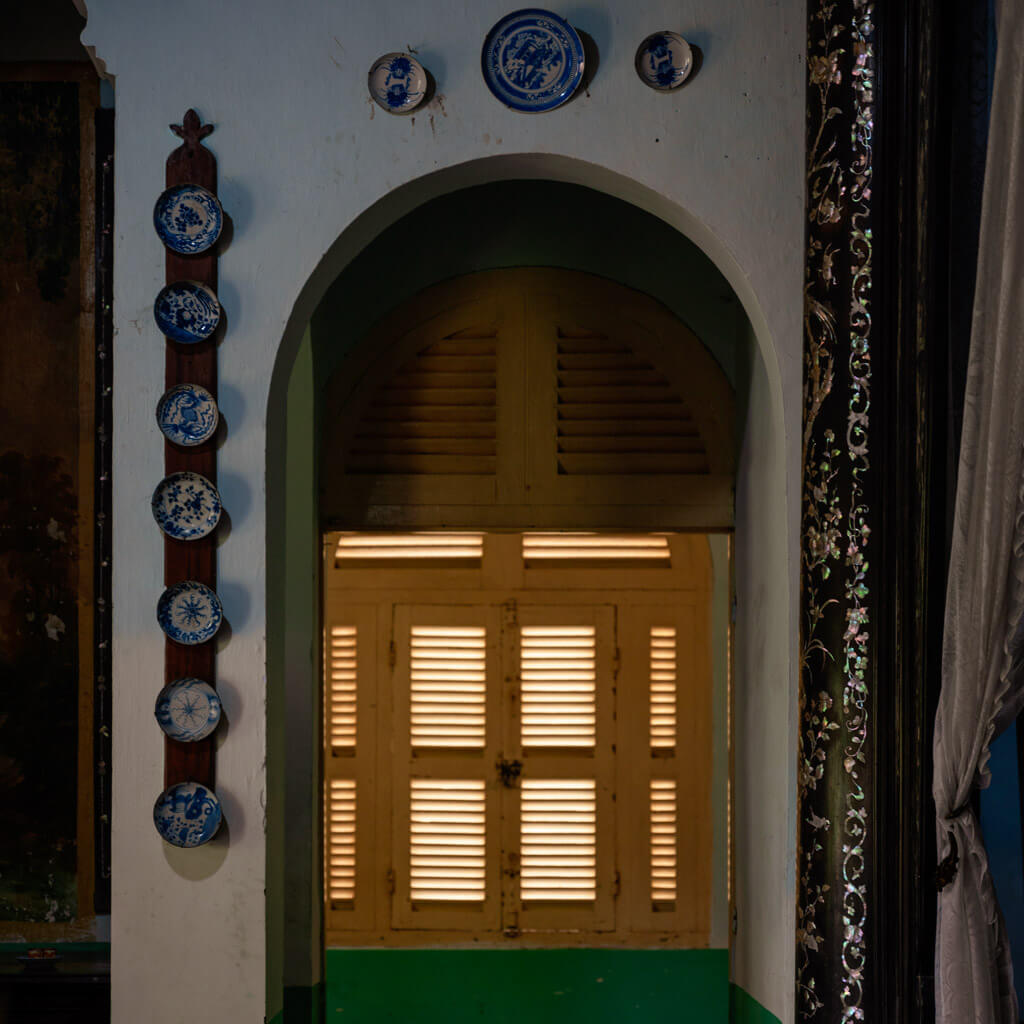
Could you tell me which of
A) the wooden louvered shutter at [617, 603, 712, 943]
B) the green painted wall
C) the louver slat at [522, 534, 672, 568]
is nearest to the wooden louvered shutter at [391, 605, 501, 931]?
the louver slat at [522, 534, 672, 568]

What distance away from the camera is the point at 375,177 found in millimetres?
2246

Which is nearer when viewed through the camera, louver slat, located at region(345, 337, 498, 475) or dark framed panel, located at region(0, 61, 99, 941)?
dark framed panel, located at region(0, 61, 99, 941)

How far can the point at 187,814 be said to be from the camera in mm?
2182

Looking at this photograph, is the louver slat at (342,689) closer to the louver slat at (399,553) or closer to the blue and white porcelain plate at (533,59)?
the louver slat at (399,553)

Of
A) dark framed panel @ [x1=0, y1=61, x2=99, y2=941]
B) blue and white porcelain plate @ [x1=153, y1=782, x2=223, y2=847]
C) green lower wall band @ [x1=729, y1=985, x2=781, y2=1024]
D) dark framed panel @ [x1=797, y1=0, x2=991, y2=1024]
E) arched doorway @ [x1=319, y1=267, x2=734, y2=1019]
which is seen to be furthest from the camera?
arched doorway @ [x1=319, y1=267, x2=734, y2=1019]

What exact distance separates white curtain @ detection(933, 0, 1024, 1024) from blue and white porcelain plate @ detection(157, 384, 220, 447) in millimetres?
1527

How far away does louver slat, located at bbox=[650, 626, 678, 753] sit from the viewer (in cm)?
386

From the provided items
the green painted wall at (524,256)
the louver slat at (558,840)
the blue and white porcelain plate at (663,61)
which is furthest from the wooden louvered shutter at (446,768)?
the blue and white porcelain plate at (663,61)

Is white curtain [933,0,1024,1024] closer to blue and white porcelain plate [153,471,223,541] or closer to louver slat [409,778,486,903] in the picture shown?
blue and white porcelain plate [153,471,223,541]

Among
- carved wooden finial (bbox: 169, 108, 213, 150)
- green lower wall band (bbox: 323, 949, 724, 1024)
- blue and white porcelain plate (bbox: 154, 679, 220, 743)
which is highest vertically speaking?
carved wooden finial (bbox: 169, 108, 213, 150)

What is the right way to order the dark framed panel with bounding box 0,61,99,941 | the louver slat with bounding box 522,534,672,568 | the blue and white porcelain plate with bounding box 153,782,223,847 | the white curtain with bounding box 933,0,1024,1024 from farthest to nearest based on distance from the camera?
1. the louver slat with bounding box 522,534,672,568
2. the dark framed panel with bounding box 0,61,99,941
3. the blue and white porcelain plate with bounding box 153,782,223,847
4. the white curtain with bounding box 933,0,1024,1024

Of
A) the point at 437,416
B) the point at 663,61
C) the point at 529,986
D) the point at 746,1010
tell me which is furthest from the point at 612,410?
the point at 529,986

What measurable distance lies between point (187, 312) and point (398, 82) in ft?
2.26

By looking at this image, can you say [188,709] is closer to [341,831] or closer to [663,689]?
[341,831]
